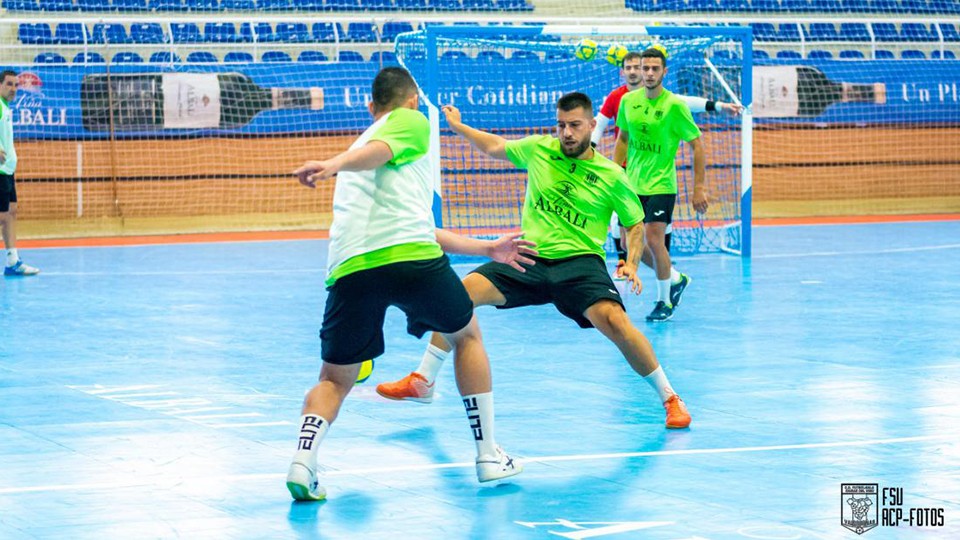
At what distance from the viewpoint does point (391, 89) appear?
20.8 feet

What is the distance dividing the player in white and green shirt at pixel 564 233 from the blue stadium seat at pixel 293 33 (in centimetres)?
1657

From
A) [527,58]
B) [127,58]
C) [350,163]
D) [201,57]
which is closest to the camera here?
[350,163]

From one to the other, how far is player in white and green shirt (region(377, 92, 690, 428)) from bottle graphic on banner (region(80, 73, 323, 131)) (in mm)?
14036

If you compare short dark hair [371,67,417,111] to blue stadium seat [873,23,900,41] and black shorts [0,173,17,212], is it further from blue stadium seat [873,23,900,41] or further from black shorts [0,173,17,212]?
blue stadium seat [873,23,900,41]

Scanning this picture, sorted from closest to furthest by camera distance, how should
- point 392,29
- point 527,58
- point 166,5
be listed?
point 527,58
point 166,5
point 392,29

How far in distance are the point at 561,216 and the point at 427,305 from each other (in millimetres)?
2187

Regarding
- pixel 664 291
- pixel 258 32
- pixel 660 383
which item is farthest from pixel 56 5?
pixel 660 383

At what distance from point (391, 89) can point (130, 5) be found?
774 inches

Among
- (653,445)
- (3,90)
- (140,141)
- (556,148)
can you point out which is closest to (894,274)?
(556,148)

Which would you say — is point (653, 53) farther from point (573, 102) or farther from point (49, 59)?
point (49, 59)

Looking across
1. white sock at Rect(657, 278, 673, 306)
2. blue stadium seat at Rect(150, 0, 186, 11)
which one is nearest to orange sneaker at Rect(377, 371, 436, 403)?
white sock at Rect(657, 278, 673, 306)

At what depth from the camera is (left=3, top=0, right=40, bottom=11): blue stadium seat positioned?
78.7 ft

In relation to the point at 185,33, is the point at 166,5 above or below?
above

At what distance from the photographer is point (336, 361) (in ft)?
20.4
